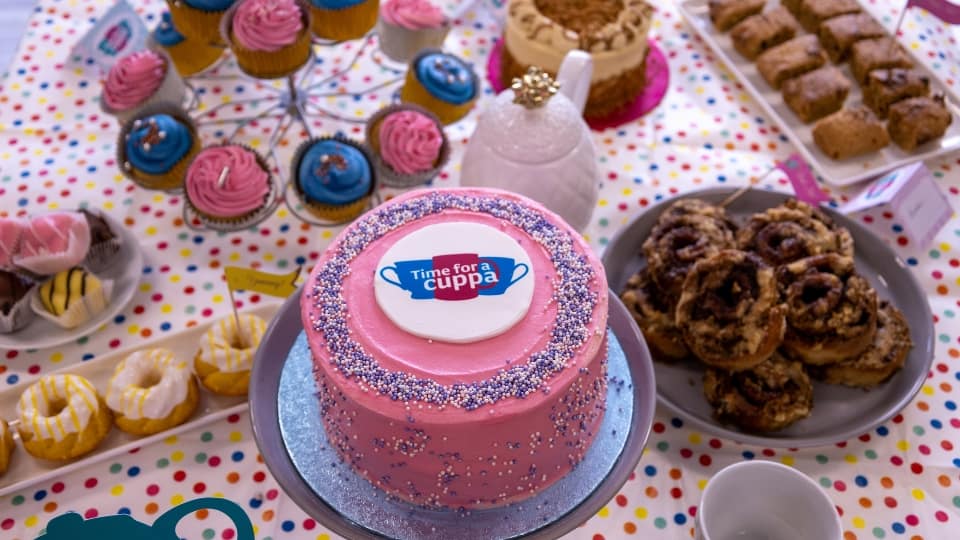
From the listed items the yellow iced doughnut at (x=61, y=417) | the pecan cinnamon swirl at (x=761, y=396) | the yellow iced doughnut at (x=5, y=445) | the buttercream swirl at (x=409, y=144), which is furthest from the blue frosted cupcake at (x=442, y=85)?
the yellow iced doughnut at (x=5, y=445)

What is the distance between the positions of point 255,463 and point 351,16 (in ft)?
3.00

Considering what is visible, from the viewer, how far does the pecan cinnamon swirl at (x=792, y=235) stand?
1.64 m

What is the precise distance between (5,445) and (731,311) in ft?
4.06

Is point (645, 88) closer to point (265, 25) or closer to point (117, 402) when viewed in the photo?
point (265, 25)

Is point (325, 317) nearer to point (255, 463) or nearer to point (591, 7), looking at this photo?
point (255, 463)

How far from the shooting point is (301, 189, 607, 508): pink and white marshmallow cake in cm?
114

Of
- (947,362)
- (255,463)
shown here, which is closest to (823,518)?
(947,362)

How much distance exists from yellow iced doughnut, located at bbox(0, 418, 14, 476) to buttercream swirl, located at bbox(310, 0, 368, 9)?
980 mm

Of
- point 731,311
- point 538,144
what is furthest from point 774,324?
point 538,144

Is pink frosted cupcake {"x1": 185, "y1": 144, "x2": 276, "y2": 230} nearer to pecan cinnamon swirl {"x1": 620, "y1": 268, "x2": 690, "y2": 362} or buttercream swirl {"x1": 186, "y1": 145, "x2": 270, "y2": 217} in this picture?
buttercream swirl {"x1": 186, "y1": 145, "x2": 270, "y2": 217}

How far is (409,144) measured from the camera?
5.93 feet

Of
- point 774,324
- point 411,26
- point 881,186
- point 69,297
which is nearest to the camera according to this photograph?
point 774,324

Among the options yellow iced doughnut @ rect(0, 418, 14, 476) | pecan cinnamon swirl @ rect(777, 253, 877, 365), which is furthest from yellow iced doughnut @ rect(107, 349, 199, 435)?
pecan cinnamon swirl @ rect(777, 253, 877, 365)

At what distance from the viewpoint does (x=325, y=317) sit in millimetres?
1223
